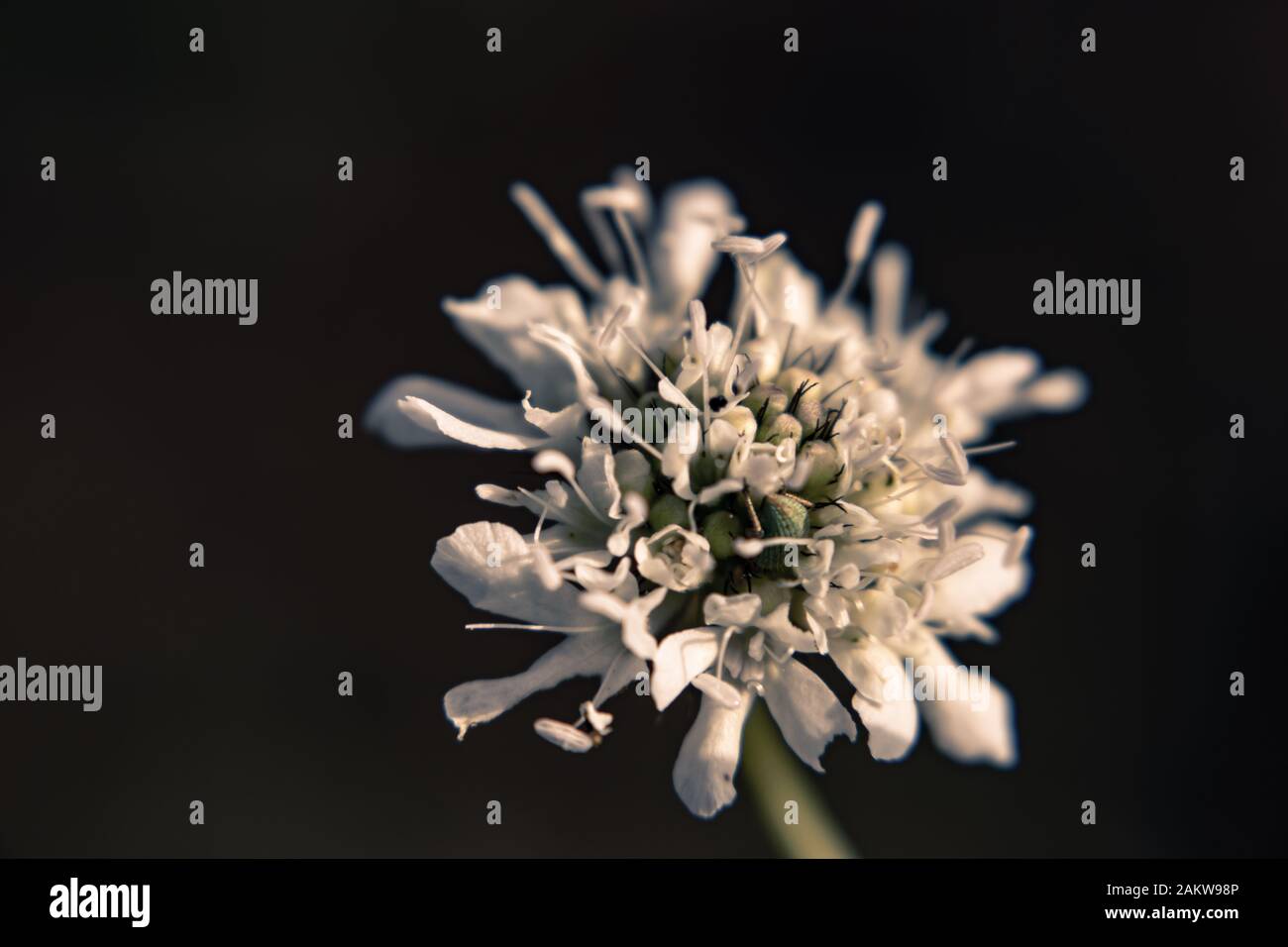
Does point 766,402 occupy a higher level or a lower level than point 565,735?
higher

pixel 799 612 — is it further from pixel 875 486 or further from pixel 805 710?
pixel 875 486

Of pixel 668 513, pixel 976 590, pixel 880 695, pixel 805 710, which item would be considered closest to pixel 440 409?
pixel 668 513

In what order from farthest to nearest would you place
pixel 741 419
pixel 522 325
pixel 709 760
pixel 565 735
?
pixel 522 325, pixel 741 419, pixel 709 760, pixel 565 735

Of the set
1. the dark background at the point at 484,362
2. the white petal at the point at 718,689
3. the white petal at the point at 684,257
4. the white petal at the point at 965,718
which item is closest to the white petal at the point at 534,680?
the white petal at the point at 718,689

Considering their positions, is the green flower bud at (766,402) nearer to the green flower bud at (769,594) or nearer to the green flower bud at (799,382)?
the green flower bud at (799,382)

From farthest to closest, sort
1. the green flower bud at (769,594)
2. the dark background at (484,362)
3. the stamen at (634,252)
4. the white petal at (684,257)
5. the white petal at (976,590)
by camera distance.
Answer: the dark background at (484,362)
the white petal at (684,257)
the stamen at (634,252)
the white petal at (976,590)
the green flower bud at (769,594)

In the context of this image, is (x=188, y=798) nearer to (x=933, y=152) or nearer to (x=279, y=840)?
(x=279, y=840)
